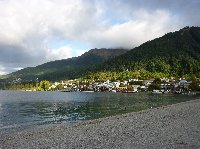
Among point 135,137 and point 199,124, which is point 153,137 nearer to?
point 135,137

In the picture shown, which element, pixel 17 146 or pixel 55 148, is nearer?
pixel 55 148

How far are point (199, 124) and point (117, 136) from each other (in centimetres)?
→ 1047

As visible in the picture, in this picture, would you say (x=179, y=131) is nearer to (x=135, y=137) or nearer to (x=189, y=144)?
(x=135, y=137)

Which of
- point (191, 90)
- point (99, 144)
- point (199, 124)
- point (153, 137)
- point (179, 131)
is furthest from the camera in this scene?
point (191, 90)

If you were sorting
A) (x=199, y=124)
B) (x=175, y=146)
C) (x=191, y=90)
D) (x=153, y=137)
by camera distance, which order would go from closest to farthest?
(x=175, y=146) → (x=153, y=137) → (x=199, y=124) → (x=191, y=90)

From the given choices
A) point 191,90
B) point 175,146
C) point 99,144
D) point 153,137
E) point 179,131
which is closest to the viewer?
point 175,146

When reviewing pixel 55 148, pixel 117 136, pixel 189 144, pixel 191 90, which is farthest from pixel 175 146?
pixel 191 90

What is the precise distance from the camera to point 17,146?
23.7 meters

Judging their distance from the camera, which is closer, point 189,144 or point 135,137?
point 189,144

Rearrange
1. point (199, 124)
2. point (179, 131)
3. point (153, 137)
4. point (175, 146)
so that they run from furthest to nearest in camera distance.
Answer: point (199, 124) → point (179, 131) → point (153, 137) → point (175, 146)

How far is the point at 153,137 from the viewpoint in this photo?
25922 millimetres

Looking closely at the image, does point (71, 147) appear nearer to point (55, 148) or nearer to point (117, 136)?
point (55, 148)

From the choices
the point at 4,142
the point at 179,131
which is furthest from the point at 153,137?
the point at 4,142

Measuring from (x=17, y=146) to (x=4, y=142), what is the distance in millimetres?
2993
